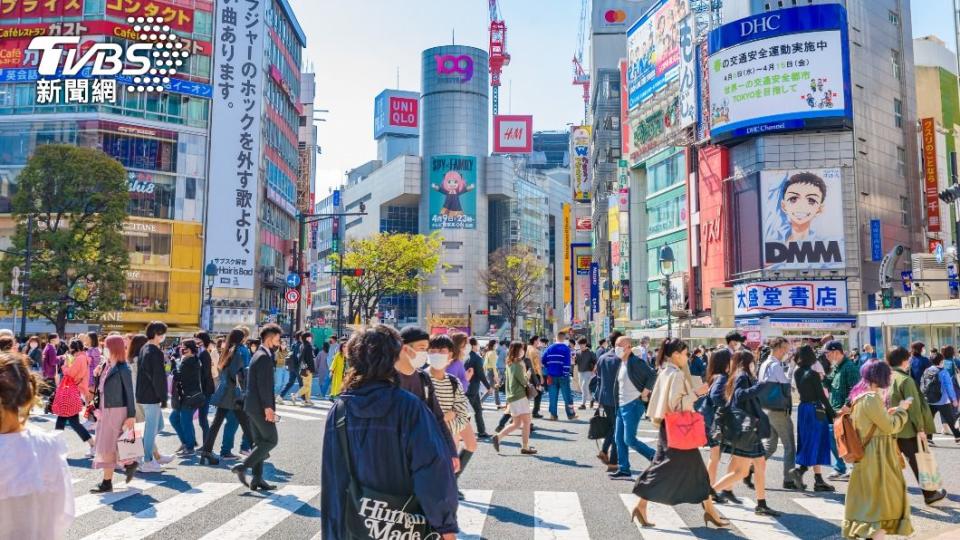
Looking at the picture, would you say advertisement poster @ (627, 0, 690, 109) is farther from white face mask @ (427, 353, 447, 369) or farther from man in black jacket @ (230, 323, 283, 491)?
white face mask @ (427, 353, 447, 369)

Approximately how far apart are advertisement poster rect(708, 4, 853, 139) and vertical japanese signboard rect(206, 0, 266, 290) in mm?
28311

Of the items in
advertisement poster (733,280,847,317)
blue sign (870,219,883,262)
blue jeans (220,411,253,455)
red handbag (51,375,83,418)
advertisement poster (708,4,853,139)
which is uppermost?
advertisement poster (708,4,853,139)

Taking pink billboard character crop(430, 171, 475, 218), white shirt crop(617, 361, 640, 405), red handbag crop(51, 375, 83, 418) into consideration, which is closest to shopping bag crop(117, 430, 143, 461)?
red handbag crop(51, 375, 83, 418)

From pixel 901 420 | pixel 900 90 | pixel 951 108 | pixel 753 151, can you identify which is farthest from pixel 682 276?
pixel 901 420

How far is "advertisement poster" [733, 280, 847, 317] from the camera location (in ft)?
128

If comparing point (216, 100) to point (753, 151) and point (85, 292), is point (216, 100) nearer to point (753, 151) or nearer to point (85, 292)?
point (85, 292)

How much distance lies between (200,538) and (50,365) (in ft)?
46.8

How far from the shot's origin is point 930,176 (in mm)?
43844

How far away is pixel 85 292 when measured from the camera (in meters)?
37.5

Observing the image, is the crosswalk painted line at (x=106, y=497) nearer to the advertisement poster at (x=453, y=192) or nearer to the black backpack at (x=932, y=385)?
the black backpack at (x=932, y=385)

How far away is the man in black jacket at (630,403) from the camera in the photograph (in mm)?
9680

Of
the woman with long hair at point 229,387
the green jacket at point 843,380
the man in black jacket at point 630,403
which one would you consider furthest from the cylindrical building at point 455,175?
the man in black jacket at point 630,403

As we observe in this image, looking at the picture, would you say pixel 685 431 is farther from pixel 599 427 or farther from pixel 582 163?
pixel 582 163

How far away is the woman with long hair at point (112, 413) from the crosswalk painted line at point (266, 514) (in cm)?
191
